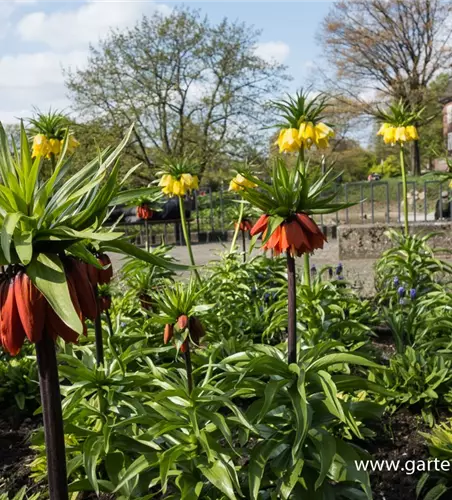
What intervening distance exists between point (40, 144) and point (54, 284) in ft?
9.39

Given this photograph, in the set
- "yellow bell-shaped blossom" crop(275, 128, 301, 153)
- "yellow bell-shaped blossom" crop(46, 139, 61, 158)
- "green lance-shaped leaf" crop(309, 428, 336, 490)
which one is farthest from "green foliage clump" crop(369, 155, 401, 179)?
"green lance-shaped leaf" crop(309, 428, 336, 490)

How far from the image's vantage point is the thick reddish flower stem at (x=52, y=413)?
1.23 meters

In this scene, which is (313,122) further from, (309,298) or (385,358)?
(385,358)

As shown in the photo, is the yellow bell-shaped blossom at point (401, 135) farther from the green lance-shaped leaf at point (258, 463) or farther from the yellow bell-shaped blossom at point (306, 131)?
the green lance-shaped leaf at point (258, 463)

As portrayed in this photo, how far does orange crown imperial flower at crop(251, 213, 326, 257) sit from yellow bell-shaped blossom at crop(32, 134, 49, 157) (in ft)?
7.25

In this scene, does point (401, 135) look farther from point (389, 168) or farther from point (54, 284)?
point (389, 168)

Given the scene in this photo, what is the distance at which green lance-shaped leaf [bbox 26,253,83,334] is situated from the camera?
3.43 feet

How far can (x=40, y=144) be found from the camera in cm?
372

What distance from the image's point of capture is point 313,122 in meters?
3.49

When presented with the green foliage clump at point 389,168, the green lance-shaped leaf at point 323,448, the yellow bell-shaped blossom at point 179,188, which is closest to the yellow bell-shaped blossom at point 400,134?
the yellow bell-shaped blossom at point 179,188

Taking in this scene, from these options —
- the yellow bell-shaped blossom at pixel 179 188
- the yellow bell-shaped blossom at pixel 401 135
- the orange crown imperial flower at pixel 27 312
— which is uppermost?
the yellow bell-shaped blossom at pixel 401 135

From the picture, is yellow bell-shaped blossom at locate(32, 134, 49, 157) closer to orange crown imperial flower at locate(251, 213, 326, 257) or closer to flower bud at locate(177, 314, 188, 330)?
flower bud at locate(177, 314, 188, 330)

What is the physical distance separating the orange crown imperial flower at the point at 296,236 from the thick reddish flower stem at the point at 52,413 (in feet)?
2.99

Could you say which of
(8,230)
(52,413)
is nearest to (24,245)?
(8,230)
